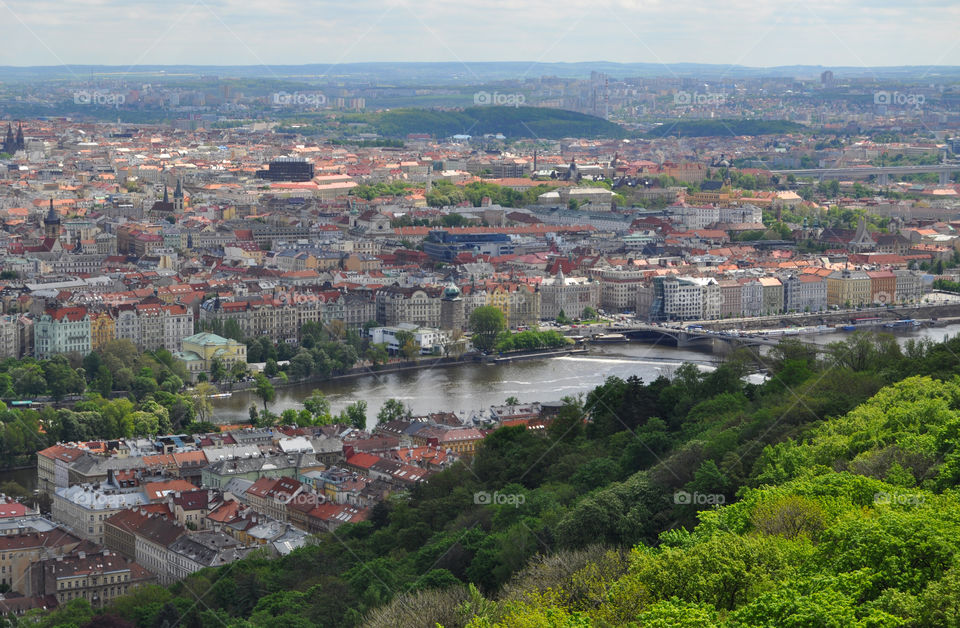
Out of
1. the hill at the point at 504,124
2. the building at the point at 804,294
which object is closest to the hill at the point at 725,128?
the hill at the point at 504,124

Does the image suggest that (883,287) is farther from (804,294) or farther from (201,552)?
(201,552)

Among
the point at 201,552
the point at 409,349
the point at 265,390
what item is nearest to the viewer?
the point at 201,552

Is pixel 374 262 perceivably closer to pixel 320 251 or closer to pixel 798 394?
pixel 320 251

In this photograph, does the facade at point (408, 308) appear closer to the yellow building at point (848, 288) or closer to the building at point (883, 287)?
the yellow building at point (848, 288)

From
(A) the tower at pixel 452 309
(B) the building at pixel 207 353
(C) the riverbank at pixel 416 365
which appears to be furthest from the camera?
(A) the tower at pixel 452 309

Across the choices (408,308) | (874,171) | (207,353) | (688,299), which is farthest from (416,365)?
(874,171)

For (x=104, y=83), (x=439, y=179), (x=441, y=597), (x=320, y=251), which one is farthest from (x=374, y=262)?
(x=104, y=83)

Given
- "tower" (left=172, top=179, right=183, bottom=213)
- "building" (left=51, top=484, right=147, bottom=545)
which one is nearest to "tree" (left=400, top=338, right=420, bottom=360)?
"building" (left=51, top=484, right=147, bottom=545)
